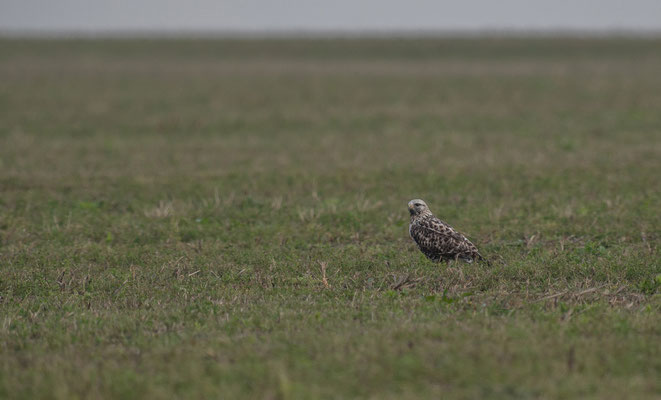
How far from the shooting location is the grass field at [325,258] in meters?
5.34

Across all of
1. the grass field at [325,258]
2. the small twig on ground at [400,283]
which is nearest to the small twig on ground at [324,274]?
the grass field at [325,258]

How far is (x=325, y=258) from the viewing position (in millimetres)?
8867

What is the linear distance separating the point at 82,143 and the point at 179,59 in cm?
4335

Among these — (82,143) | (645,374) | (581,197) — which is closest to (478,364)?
(645,374)

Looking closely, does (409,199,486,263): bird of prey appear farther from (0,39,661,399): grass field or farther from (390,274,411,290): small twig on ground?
(390,274,411,290): small twig on ground

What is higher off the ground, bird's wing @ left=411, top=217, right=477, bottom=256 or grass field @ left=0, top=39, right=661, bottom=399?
bird's wing @ left=411, top=217, right=477, bottom=256

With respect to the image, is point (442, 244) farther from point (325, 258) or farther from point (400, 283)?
point (325, 258)

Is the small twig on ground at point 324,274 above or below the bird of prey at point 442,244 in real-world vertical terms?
below

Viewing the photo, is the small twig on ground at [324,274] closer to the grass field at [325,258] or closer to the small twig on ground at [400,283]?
the grass field at [325,258]

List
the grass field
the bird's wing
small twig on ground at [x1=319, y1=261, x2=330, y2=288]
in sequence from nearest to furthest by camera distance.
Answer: the grass field, small twig on ground at [x1=319, y1=261, x2=330, y2=288], the bird's wing

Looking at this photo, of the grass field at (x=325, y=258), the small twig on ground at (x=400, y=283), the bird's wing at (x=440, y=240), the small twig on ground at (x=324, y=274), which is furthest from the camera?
the bird's wing at (x=440, y=240)

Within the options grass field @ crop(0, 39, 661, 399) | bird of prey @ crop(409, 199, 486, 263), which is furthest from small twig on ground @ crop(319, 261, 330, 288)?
bird of prey @ crop(409, 199, 486, 263)

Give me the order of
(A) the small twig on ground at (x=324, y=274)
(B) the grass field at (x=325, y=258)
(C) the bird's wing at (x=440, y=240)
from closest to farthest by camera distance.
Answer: (B) the grass field at (x=325, y=258) < (A) the small twig on ground at (x=324, y=274) < (C) the bird's wing at (x=440, y=240)

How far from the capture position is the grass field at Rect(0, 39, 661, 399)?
5.34 meters
